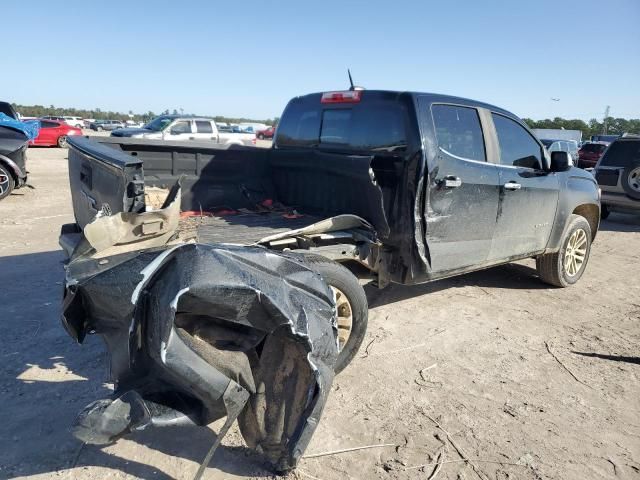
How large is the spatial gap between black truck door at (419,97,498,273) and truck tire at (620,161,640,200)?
719cm

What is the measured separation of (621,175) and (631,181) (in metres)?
0.23

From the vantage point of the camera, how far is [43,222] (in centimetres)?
873

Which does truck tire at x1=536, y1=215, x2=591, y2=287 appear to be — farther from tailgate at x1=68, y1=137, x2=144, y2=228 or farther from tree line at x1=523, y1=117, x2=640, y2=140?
tree line at x1=523, y1=117, x2=640, y2=140

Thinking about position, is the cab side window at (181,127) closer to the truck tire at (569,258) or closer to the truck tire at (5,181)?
the truck tire at (5,181)

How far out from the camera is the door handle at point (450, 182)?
404 cm

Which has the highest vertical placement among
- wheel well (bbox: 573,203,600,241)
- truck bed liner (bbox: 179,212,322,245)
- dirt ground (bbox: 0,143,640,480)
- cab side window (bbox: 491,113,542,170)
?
cab side window (bbox: 491,113,542,170)

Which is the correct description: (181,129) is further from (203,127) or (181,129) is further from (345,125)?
(345,125)

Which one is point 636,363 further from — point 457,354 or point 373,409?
point 373,409

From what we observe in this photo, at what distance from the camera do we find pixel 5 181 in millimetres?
10242

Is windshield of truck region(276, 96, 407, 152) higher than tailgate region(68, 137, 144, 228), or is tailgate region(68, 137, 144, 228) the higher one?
windshield of truck region(276, 96, 407, 152)

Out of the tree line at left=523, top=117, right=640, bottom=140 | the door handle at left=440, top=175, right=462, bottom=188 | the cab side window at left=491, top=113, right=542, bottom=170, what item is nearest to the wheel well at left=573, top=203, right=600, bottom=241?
the cab side window at left=491, top=113, right=542, bottom=170

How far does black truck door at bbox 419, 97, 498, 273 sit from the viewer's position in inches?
159

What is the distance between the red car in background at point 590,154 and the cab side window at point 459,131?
16.8 meters

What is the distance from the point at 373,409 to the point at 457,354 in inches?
46.6
